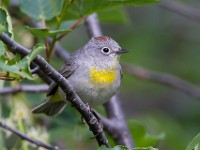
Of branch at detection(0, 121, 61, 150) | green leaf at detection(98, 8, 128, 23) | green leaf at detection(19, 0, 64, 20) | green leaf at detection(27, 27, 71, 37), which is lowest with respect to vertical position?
branch at detection(0, 121, 61, 150)

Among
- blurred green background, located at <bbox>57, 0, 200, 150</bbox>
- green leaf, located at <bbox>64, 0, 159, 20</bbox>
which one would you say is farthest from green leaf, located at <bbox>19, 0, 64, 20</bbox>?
blurred green background, located at <bbox>57, 0, 200, 150</bbox>

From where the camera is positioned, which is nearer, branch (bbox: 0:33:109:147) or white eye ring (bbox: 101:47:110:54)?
branch (bbox: 0:33:109:147)

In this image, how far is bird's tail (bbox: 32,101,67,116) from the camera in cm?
452

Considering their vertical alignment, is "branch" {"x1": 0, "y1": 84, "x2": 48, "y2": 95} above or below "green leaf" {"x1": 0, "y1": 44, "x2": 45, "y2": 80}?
above

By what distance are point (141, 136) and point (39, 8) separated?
133 cm

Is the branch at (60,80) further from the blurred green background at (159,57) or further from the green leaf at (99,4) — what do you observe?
the blurred green background at (159,57)

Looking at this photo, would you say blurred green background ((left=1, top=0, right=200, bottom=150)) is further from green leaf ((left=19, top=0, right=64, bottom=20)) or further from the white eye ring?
green leaf ((left=19, top=0, right=64, bottom=20))

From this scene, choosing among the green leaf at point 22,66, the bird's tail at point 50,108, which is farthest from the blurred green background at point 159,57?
the green leaf at point 22,66

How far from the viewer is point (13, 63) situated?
102 inches

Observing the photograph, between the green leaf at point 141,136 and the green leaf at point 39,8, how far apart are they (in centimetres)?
123

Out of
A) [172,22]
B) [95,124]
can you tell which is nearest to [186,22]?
[172,22]

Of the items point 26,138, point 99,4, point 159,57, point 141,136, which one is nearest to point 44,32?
point 99,4

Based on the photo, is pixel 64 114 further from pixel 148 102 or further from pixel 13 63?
pixel 148 102

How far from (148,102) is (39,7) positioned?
4448mm
